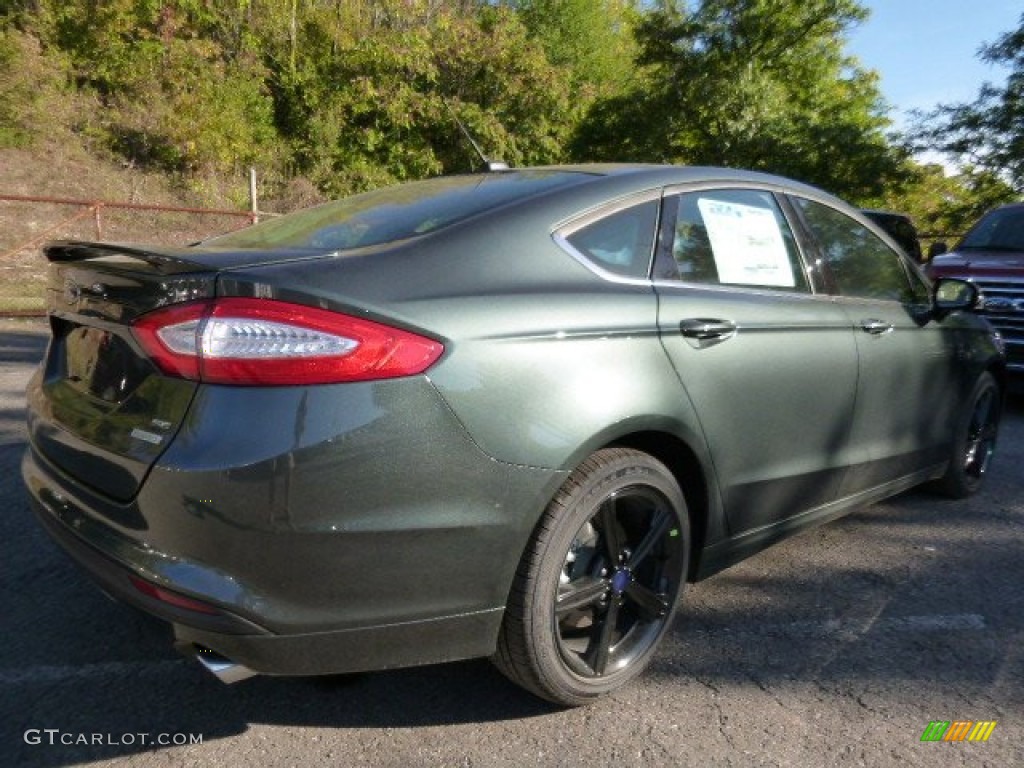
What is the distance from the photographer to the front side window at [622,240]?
95.3 inches

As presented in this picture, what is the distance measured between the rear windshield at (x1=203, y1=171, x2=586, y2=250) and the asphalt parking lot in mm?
1213

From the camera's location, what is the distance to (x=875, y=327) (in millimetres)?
3299

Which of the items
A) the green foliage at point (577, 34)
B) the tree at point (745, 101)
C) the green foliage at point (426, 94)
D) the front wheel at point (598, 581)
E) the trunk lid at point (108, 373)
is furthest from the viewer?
the green foliage at point (577, 34)

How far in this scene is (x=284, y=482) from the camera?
1.78 m

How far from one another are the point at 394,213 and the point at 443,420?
90 cm

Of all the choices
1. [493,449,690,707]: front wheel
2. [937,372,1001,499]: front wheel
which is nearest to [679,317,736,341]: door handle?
[493,449,690,707]: front wheel

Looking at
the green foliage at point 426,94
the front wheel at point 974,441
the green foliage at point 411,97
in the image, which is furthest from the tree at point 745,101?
the front wheel at point 974,441

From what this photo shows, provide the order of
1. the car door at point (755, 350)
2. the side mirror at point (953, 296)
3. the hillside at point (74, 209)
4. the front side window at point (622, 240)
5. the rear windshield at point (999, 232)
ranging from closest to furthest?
1. the front side window at point (622, 240)
2. the car door at point (755, 350)
3. the side mirror at point (953, 296)
4. the rear windshield at point (999, 232)
5. the hillside at point (74, 209)

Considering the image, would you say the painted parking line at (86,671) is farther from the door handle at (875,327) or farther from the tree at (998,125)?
the tree at (998,125)

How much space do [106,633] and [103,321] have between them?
3.83 ft

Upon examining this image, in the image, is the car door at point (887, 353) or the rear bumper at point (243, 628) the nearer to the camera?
the rear bumper at point (243, 628)

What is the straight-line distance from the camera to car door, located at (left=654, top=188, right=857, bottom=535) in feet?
8.38

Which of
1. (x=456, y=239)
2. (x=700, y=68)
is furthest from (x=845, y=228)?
(x=700, y=68)

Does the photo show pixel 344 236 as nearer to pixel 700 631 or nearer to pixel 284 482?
pixel 284 482
